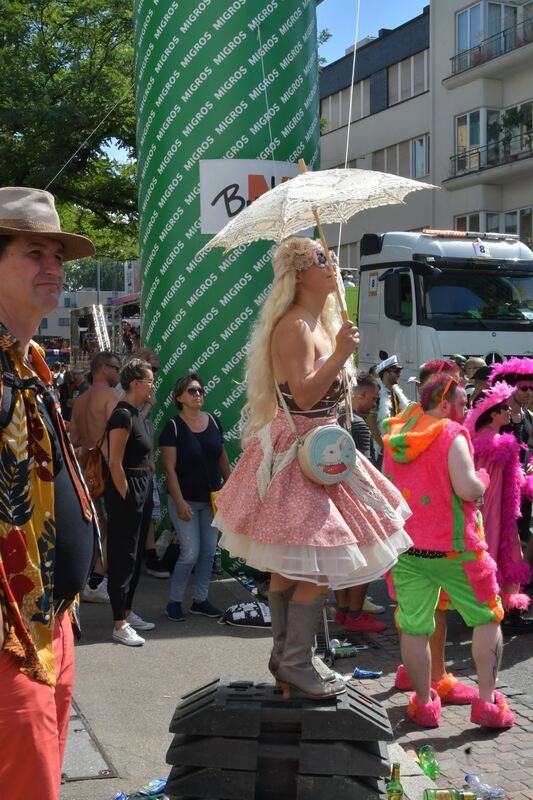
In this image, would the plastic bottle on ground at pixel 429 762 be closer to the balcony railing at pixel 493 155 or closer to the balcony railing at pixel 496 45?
the balcony railing at pixel 493 155

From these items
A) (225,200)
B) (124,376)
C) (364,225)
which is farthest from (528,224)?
(124,376)

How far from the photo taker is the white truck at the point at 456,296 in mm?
14008

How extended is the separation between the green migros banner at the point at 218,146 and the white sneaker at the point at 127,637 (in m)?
2.26

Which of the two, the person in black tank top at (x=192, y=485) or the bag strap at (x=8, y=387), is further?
the person in black tank top at (x=192, y=485)

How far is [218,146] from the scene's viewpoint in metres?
8.17

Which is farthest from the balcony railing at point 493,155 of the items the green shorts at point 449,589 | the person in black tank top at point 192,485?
the green shorts at point 449,589

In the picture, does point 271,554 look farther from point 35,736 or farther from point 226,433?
point 226,433

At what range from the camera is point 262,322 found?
3.85 m

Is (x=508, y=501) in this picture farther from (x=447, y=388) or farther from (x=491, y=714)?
(x=491, y=714)

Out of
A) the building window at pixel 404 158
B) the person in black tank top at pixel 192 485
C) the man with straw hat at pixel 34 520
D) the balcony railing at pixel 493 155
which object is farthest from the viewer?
the building window at pixel 404 158

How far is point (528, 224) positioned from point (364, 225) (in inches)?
325

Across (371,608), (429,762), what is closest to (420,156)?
(371,608)

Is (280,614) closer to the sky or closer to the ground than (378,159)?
closer to the ground

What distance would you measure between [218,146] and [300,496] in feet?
17.3
